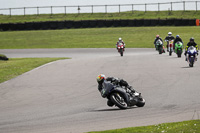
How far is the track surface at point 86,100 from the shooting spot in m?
9.64

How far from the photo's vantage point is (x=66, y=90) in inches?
604

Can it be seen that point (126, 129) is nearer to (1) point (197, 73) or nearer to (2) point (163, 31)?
(1) point (197, 73)

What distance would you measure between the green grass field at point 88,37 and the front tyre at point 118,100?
109 feet

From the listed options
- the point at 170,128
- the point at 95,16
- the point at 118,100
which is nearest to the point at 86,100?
the point at 118,100


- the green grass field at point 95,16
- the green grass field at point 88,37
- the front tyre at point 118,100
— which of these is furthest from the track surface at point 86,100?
the green grass field at point 95,16

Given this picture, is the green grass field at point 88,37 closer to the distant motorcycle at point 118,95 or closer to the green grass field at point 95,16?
the green grass field at point 95,16

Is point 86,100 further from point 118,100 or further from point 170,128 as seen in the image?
point 170,128

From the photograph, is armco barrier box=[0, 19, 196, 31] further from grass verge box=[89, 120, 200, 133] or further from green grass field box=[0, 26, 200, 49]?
grass verge box=[89, 120, 200, 133]

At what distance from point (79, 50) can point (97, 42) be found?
7.99 metres

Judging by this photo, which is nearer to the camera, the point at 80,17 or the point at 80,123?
the point at 80,123

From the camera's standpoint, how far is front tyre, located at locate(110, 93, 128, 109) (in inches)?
428

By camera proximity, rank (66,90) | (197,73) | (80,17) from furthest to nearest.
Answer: (80,17) < (197,73) < (66,90)

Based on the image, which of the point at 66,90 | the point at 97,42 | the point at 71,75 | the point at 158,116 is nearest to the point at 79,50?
the point at 97,42

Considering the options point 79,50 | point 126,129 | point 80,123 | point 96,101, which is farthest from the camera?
point 79,50
